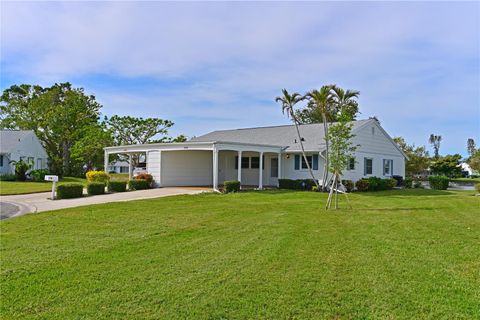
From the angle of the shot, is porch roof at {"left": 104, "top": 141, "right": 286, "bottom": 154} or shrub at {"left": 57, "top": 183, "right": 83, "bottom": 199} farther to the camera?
porch roof at {"left": 104, "top": 141, "right": 286, "bottom": 154}

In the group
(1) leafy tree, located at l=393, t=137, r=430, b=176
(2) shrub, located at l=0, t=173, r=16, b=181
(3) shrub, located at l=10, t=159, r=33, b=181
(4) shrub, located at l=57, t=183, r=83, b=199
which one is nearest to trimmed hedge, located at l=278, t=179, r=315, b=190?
(4) shrub, located at l=57, t=183, r=83, b=199

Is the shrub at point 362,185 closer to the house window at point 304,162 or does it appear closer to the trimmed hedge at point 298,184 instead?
the house window at point 304,162

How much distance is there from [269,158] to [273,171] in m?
0.88

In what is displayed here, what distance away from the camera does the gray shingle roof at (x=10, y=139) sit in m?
33.7

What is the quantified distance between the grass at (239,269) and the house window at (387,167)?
1713 cm

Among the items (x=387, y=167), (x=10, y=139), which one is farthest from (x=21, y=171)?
(x=387, y=167)

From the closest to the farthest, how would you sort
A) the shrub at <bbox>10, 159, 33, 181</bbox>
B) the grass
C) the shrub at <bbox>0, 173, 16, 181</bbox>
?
1. the grass
2. the shrub at <bbox>10, 159, 33, 181</bbox>
3. the shrub at <bbox>0, 173, 16, 181</bbox>

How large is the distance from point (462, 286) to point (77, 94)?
41438mm

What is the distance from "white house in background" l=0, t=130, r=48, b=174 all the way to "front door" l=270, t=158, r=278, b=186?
24.0m

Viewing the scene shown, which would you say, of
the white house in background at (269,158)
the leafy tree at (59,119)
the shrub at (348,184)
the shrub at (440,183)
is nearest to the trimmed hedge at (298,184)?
the white house in background at (269,158)

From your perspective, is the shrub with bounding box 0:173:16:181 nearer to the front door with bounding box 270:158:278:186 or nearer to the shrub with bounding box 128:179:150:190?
the shrub with bounding box 128:179:150:190

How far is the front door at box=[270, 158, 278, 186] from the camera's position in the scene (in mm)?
24344

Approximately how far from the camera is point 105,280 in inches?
199

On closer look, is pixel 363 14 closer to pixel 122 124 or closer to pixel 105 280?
pixel 105 280
